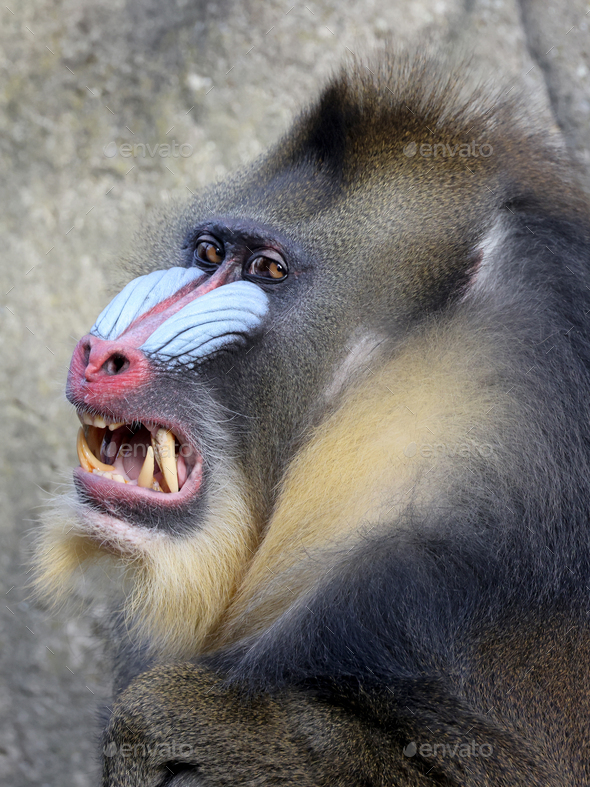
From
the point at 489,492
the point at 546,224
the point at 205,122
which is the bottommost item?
the point at 489,492

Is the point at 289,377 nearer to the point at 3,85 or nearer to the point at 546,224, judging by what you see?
the point at 546,224

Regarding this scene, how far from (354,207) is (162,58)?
2394 mm

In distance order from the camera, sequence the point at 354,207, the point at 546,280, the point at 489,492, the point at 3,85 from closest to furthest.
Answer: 1. the point at 489,492
2. the point at 546,280
3. the point at 354,207
4. the point at 3,85

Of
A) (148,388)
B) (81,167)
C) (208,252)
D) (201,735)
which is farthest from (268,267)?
(81,167)

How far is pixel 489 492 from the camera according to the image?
70.4 inches

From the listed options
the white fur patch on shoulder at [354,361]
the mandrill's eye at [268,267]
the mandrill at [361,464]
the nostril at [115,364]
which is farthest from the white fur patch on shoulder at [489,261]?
the nostril at [115,364]

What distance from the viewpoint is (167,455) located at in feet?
6.93

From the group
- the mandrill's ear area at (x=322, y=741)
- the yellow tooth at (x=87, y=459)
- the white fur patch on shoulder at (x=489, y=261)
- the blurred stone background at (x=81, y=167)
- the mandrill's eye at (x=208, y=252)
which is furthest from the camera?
the blurred stone background at (x=81, y=167)

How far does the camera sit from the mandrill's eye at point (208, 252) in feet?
7.80

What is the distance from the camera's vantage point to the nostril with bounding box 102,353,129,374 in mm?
2027

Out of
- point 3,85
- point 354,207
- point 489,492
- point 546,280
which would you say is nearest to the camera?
point 489,492

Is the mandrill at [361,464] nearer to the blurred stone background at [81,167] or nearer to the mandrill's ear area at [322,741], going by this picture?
the mandrill's ear area at [322,741]

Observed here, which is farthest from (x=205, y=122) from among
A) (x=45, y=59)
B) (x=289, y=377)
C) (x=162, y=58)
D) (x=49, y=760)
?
(x=49, y=760)

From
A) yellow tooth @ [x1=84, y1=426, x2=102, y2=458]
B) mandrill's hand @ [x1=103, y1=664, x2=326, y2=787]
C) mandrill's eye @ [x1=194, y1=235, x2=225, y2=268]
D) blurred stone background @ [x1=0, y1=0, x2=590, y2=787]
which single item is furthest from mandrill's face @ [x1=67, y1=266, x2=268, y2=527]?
blurred stone background @ [x1=0, y1=0, x2=590, y2=787]
